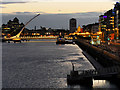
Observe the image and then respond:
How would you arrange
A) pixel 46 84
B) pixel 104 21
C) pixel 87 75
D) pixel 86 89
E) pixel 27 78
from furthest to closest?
pixel 104 21 → pixel 27 78 → pixel 46 84 → pixel 87 75 → pixel 86 89

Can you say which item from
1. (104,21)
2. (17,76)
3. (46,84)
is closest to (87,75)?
(46,84)

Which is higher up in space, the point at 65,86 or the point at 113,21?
the point at 113,21

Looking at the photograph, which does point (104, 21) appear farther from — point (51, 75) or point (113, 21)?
point (51, 75)

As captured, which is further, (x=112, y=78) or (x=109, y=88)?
(x=112, y=78)

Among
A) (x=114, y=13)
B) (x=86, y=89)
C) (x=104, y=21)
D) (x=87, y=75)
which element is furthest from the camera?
(x=104, y=21)

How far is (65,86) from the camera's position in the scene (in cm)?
3316

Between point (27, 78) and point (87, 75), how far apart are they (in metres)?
10.6

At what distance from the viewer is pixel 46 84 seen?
1398 inches

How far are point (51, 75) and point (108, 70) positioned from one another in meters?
11.0

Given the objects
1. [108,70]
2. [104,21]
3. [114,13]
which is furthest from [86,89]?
[104,21]

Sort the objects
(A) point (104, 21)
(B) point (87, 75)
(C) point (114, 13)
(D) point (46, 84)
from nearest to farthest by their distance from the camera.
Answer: (B) point (87, 75), (D) point (46, 84), (C) point (114, 13), (A) point (104, 21)

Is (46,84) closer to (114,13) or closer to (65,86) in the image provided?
(65,86)

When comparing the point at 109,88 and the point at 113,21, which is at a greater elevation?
the point at 113,21

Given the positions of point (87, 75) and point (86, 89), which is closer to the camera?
point (86, 89)
